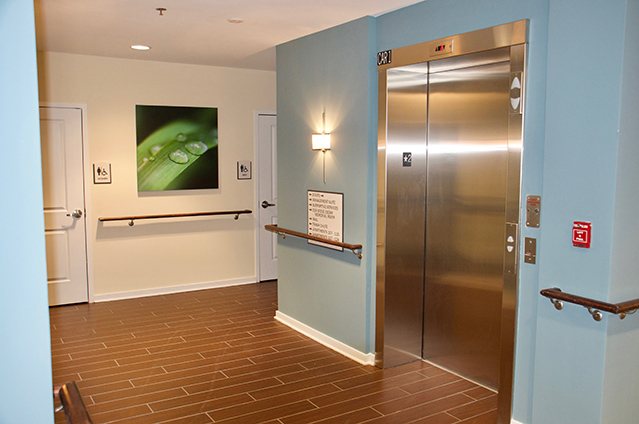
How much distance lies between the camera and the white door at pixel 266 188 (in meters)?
6.96

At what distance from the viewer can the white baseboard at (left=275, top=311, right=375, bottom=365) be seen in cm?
426

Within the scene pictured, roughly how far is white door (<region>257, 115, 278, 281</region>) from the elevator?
123 inches

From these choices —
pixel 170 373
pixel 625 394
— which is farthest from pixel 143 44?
pixel 625 394

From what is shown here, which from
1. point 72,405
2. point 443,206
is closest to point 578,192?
point 443,206

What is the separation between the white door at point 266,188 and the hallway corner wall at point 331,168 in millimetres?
1627

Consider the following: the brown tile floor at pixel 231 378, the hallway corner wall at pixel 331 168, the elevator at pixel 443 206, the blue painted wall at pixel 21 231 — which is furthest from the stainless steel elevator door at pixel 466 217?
the blue painted wall at pixel 21 231

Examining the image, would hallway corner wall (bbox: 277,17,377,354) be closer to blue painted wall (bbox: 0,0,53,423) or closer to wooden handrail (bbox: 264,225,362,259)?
wooden handrail (bbox: 264,225,362,259)

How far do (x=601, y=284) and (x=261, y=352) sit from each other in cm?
280

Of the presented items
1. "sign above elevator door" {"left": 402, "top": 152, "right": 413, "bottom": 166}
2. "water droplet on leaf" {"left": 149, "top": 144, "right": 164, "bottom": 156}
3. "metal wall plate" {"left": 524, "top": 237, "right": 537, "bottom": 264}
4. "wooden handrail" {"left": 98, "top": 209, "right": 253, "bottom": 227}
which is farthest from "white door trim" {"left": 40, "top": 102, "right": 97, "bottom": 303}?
"metal wall plate" {"left": 524, "top": 237, "right": 537, "bottom": 264}

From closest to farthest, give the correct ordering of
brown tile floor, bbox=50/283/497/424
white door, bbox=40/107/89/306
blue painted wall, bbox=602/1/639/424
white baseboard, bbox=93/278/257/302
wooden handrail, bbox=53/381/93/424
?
wooden handrail, bbox=53/381/93/424 → blue painted wall, bbox=602/1/639/424 → brown tile floor, bbox=50/283/497/424 → white door, bbox=40/107/89/306 → white baseboard, bbox=93/278/257/302

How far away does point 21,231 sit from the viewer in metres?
1.27

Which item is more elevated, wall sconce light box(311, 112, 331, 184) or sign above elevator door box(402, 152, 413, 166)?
wall sconce light box(311, 112, 331, 184)

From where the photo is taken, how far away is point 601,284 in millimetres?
2633

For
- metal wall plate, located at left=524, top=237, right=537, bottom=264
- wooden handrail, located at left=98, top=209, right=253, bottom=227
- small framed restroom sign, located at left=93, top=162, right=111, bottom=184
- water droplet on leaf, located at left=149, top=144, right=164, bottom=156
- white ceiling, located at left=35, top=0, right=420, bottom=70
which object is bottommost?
wooden handrail, located at left=98, top=209, right=253, bottom=227
